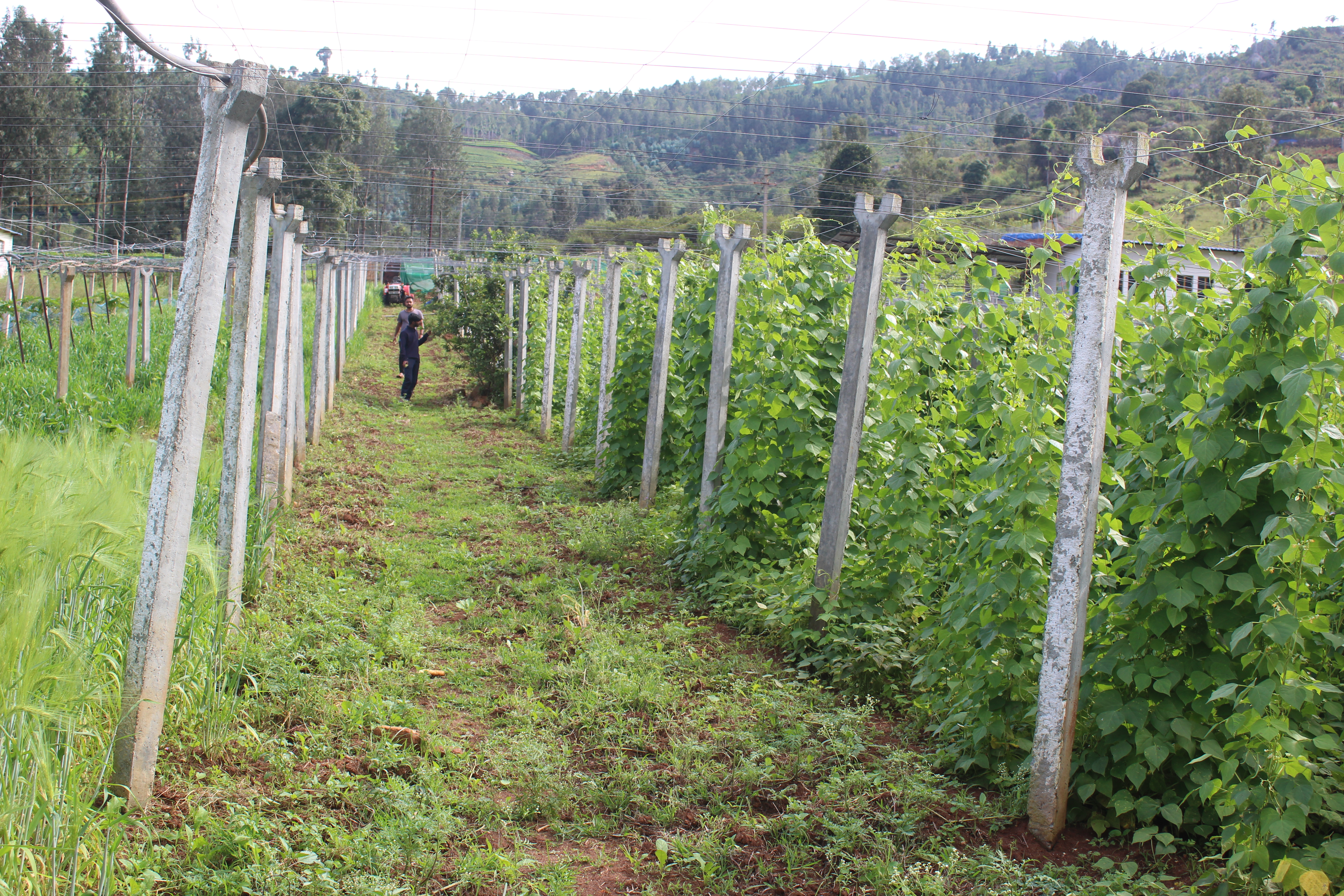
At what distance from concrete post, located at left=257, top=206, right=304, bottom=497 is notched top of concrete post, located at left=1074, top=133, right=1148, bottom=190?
500 cm

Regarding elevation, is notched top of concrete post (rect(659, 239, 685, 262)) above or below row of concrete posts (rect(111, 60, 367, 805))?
above

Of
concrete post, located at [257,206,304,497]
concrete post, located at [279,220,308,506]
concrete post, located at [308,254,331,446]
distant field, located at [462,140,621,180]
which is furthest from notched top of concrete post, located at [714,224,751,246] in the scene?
distant field, located at [462,140,621,180]

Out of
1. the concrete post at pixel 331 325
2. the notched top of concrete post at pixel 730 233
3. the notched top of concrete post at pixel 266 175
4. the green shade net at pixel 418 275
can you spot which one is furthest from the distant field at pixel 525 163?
the notched top of concrete post at pixel 266 175

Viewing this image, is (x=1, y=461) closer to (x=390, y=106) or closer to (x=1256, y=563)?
(x=1256, y=563)

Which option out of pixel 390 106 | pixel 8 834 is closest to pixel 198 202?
pixel 8 834

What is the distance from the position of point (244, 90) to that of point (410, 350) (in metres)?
12.6

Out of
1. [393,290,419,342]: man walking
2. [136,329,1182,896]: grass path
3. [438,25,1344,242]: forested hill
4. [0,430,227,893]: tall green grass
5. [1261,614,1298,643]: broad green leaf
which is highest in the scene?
[438,25,1344,242]: forested hill

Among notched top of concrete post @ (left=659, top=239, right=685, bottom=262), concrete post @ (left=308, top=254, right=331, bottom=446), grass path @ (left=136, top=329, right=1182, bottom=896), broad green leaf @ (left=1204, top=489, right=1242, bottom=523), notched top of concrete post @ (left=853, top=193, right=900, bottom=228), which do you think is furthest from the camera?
concrete post @ (left=308, top=254, right=331, bottom=446)

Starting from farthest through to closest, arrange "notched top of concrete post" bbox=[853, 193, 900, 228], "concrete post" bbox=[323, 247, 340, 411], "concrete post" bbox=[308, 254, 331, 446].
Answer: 1. "concrete post" bbox=[323, 247, 340, 411]
2. "concrete post" bbox=[308, 254, 331, 446]
3. "notched top of concrete post" bbox=[853, 193, 900, 228]

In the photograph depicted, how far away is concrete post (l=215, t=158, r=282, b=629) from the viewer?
420cm

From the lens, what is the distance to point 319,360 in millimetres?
10703

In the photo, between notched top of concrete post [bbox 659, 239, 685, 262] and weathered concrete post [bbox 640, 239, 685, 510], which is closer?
notched top of concrete post [bbox 659, 239, 685, 262]

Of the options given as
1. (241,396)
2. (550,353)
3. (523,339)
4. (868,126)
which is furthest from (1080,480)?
(868,126)

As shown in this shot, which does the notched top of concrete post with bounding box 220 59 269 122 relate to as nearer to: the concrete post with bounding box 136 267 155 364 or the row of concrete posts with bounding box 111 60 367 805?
the row of concrete posts with bounding box 111 60 367 805
